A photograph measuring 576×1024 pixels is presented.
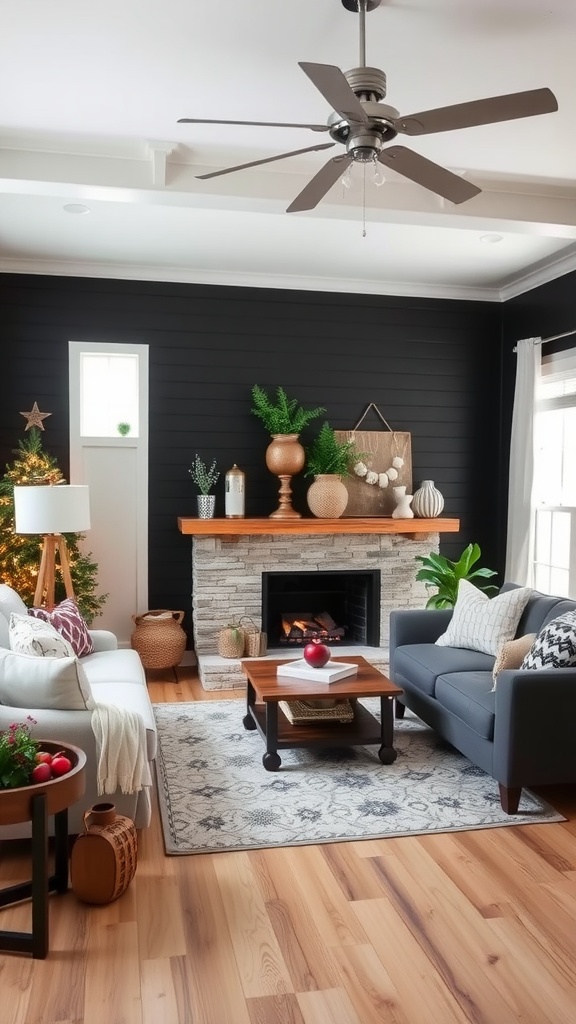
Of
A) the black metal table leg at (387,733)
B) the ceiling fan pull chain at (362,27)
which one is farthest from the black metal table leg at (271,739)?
the ceiling fan pull chain at (362,27)

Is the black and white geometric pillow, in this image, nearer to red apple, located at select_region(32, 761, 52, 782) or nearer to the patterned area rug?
the patterned area rug

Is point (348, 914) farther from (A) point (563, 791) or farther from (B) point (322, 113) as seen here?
(B) point (322, 113)

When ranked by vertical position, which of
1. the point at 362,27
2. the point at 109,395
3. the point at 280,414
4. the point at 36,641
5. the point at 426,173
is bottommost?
the point at 36,641

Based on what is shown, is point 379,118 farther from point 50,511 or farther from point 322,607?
point 322,607

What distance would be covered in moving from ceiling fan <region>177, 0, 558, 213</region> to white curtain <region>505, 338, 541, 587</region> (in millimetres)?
3003

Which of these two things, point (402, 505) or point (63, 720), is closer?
point (63, 720)

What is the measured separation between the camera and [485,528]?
21.1 feet

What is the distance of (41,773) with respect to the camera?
2.43 m

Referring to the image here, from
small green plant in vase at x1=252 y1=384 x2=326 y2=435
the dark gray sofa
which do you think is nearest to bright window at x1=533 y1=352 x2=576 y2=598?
the dark gray sofa

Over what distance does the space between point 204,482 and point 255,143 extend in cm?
256

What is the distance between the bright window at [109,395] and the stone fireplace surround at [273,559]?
0.91 meters

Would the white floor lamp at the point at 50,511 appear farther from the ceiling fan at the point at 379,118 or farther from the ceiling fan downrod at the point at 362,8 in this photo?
the ceiling fan downrod at the point at 362,8

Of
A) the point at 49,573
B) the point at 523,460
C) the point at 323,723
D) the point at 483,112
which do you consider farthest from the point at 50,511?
the point at 523,460

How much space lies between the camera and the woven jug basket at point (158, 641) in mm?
5500
